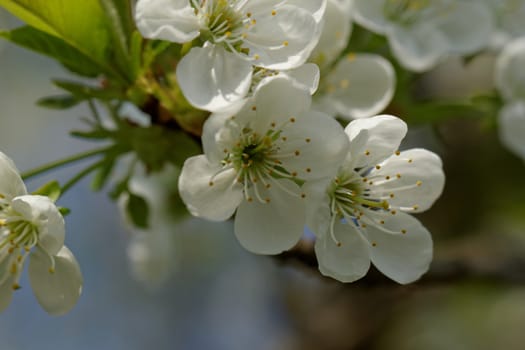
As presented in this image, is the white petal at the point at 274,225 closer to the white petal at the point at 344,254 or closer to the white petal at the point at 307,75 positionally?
the white petal at the point at 344,254

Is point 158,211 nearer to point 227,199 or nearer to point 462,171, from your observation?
point 227,199

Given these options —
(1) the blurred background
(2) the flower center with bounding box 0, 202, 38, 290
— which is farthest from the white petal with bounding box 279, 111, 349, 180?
(1) the blurred background

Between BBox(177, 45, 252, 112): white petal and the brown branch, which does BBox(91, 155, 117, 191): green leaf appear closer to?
BBox(177, 45, 252, 112): white petal

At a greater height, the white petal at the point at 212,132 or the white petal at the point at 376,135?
the white petal at the point at 212,132

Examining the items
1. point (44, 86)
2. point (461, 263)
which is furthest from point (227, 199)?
point (44, 86)

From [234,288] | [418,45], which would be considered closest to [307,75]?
[418,45]

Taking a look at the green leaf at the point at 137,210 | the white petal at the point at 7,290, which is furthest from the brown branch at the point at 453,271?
the white petal at the point at 7,290
